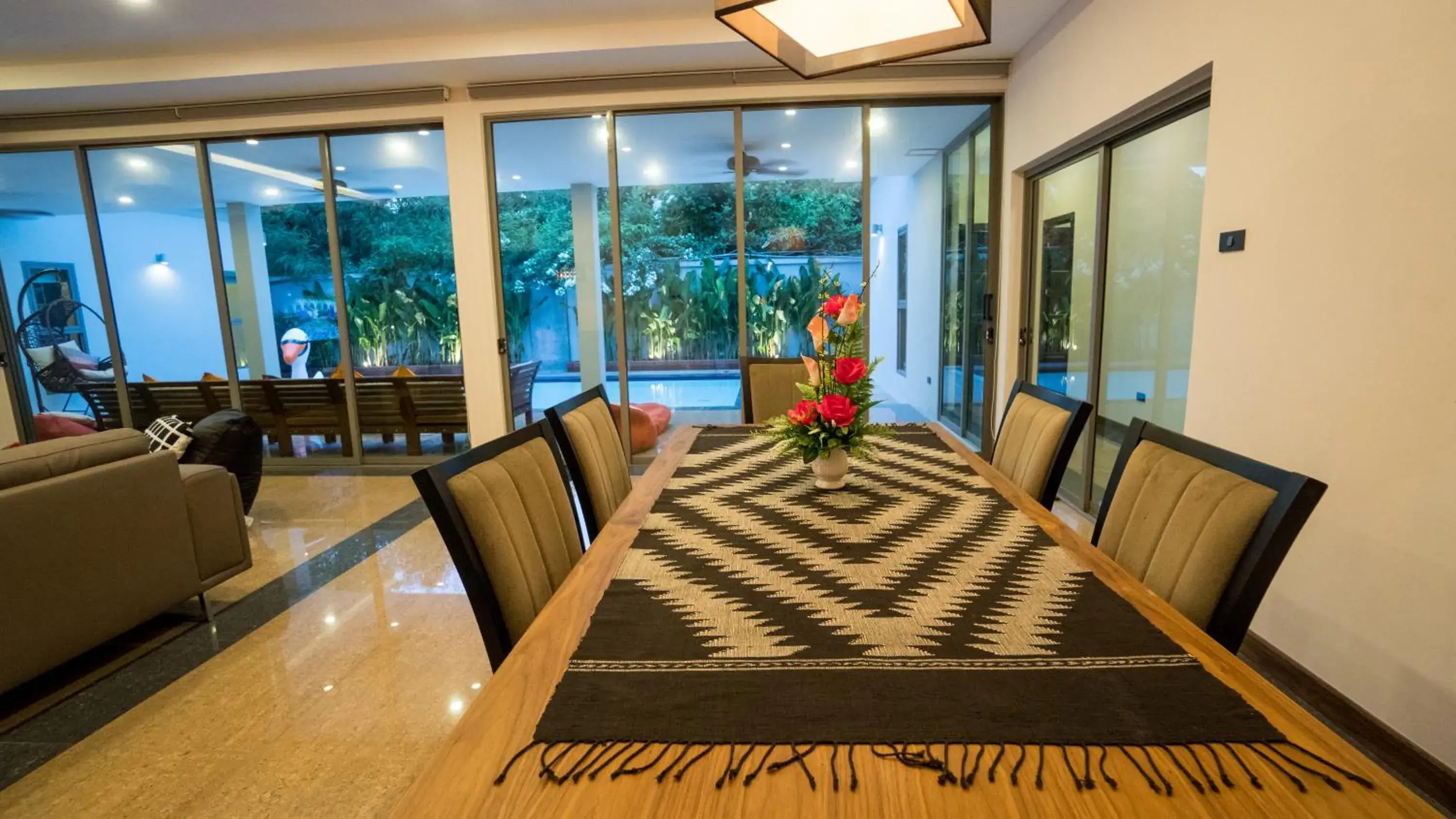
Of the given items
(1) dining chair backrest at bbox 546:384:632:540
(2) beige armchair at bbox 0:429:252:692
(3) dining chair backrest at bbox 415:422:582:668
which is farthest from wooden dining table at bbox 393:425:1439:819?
(2) beige armchair at bbox 0:429:252:692

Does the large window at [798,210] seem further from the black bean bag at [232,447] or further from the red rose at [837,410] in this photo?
the black bean bag at [232,447]

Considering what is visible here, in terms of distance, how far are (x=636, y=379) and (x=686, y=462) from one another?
2.79 m

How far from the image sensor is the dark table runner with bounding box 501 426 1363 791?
28.3 inches

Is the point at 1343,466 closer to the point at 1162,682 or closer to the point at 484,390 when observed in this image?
the point at 1162,682

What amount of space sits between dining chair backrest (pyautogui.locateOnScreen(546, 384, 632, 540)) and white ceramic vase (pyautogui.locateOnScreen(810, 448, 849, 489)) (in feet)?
2.00

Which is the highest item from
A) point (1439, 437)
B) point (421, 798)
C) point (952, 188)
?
point (952, 188)

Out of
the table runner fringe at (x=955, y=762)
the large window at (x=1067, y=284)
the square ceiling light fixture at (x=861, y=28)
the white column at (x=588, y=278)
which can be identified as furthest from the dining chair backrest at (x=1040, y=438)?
the white column at (x=588, y=278)

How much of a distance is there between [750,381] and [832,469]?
54.4 inches

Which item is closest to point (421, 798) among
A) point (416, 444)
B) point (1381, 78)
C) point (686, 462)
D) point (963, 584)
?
point (963, 584)

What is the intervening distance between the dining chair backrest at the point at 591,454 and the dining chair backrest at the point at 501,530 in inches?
11.7

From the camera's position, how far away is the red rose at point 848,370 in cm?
162

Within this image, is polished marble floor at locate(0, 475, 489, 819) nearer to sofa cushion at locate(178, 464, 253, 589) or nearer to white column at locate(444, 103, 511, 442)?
sofa cushion at locate(178, 464, 253, 589)

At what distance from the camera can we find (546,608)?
1075 millimetres

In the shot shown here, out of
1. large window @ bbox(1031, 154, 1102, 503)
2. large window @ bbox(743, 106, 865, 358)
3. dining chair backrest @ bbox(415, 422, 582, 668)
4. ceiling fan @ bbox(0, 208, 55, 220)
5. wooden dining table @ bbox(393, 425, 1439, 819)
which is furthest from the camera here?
ceiling fan @ bbox(0, 208, 55, 220)
